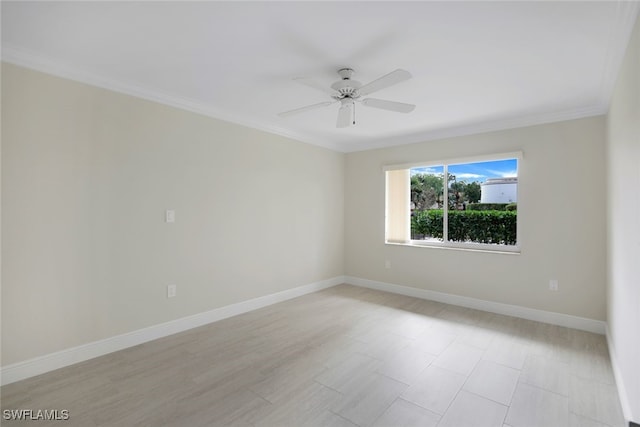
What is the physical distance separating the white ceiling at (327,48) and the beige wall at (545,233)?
0.44m

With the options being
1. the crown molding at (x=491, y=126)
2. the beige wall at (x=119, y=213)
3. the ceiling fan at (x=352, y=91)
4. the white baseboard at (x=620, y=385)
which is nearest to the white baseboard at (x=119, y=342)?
the beige wall at (x=119, y=213)

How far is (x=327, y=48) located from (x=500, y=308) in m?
3.68

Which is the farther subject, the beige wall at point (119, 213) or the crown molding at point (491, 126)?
the crown molding at point (491, 126)

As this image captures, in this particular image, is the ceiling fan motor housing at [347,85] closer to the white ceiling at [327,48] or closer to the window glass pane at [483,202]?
the white ceiling at [327,48]

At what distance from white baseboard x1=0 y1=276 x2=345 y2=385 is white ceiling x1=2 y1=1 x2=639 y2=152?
229 cm

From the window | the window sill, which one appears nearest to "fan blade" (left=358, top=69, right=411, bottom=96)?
the window

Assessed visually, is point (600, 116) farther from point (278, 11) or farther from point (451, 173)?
point (278, 11)

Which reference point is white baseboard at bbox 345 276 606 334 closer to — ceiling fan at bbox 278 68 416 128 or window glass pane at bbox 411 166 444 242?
window glass pane at bbox 411 166 444 242

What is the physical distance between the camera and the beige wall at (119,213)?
2.29 metres

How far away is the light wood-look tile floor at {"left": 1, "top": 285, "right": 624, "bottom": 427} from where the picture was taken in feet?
6.31

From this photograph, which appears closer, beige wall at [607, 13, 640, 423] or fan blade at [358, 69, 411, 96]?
beige wall at [607, 13, 640, 423]

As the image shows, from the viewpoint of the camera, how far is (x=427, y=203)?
4672 millimetres

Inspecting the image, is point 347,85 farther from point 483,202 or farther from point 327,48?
point 483,202

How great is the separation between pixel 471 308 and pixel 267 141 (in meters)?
3.55
